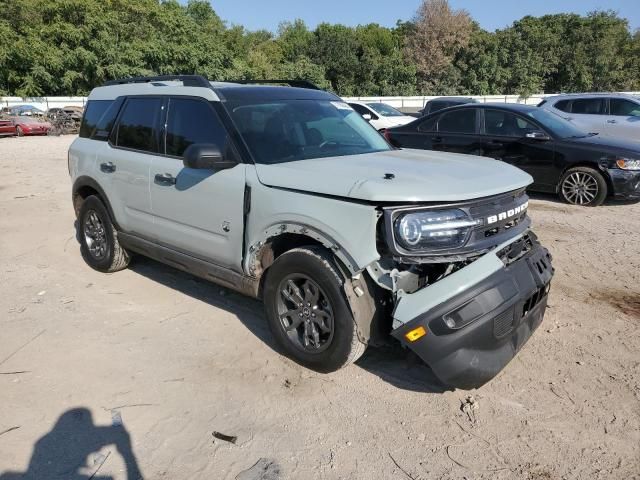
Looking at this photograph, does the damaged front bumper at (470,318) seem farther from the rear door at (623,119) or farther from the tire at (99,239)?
the rear door at (623,119)

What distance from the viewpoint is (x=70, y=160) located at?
5.92m

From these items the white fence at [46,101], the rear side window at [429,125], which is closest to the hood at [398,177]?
the rear side window at [429,125]

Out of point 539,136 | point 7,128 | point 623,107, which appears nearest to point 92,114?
point 539,136

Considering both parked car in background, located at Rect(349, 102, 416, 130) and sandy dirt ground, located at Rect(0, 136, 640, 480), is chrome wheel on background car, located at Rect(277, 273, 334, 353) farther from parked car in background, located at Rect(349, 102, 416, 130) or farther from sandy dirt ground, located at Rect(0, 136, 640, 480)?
parked car in background, located at Rect(349, 102, 416, 130)

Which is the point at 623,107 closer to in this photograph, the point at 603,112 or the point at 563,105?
the point at 603,112

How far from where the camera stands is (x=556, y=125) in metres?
8.79

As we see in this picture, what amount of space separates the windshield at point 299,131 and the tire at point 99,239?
7.05ft

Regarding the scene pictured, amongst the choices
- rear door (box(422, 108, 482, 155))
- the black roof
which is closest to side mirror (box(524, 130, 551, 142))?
rear door (box(422, 108, 482, 155))

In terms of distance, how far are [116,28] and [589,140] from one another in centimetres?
4955

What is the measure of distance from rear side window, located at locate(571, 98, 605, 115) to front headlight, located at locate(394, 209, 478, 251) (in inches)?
458

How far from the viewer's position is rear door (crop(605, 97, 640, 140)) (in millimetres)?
12227

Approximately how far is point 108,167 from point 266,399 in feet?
9.83

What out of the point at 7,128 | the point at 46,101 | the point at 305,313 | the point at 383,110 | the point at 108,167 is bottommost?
the point at 305,313

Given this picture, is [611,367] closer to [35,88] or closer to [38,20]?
[35,88]
